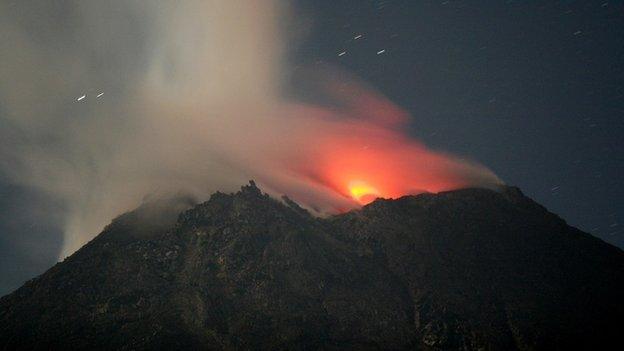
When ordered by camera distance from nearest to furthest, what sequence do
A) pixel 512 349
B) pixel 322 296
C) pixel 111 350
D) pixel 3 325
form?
pixel 512 349 → pixel 111 350 → pixel 3 325 → pixel 322 296

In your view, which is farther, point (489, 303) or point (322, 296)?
point (322, 296)

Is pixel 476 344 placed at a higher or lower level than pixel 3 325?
higher

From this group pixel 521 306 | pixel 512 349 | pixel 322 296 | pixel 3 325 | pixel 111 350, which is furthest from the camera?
pixel 322 296

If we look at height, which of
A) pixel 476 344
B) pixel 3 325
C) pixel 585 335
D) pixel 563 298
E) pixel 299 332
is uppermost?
pixel 563 298

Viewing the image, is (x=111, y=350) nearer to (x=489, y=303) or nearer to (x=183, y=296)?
(x=183, y=296)

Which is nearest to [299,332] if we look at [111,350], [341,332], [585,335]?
[341,332]

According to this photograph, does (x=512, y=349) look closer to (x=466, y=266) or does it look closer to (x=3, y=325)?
(x=466, y=266)

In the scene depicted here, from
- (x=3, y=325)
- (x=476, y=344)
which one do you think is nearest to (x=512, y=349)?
(x=476, y=344)

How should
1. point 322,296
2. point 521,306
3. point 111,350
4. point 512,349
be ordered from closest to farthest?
point 512,349
point 111,350
point 521,306
point 322,296

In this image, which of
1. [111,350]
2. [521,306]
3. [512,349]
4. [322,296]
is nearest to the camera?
[512,349]
